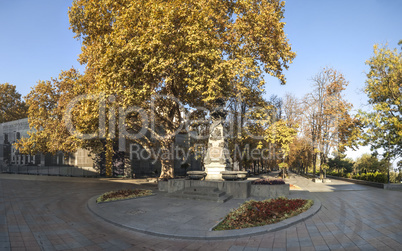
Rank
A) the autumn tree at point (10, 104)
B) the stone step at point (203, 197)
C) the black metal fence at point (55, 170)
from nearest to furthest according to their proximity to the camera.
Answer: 1. the stone step at point (203, 197)
2. the black metal fence at point (55, 170)
3. the autumn tree at point (10, 104)

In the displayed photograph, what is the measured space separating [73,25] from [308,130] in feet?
102

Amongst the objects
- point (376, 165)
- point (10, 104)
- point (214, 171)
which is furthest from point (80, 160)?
Answer: point (376, 165)

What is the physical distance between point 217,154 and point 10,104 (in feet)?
201

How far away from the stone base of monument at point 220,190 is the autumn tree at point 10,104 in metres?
56.9

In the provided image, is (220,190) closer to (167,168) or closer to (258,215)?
(258,215)

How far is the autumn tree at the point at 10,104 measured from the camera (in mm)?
52219

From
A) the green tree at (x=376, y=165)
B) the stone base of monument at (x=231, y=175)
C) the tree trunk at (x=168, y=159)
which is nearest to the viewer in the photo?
the stone base of monument at (x=231, y=175)

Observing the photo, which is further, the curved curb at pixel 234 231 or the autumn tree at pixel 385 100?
the autumn tree at pixel 385 100

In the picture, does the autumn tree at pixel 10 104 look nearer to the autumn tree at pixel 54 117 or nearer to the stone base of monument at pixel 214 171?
the autumn tree at pixel 54 117

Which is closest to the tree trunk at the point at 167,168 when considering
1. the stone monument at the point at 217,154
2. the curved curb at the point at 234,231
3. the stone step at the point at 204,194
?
the stone monument at the point at 217,154

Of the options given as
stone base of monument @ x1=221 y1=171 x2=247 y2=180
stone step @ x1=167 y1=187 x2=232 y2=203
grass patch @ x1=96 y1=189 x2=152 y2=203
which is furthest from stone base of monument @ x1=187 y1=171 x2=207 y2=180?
grass patch @ x1=96 y1=189 x2=152 y2=203

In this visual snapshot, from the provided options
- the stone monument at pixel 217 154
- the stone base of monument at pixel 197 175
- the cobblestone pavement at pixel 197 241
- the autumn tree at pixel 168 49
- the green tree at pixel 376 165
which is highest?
the autumn tree at pixel 168 49

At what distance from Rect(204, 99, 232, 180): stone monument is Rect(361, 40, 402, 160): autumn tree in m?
16.2

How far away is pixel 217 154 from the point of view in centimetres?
1533
